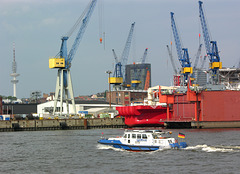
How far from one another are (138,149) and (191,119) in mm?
52733

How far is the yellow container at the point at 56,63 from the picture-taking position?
14712 cm

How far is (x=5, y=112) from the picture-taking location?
195125 millimetres

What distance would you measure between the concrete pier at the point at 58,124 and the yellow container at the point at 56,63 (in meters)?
22.0

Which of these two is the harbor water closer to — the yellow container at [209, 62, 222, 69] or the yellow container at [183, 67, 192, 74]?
the yellow container at [209, 62, 222, 69]

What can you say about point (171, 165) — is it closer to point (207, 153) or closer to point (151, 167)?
point (151, 167)

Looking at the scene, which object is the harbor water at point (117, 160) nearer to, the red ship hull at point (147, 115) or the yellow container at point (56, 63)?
the red ship hull at point (147, 115)

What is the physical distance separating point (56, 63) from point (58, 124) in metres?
24.3

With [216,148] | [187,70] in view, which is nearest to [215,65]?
[187,70]

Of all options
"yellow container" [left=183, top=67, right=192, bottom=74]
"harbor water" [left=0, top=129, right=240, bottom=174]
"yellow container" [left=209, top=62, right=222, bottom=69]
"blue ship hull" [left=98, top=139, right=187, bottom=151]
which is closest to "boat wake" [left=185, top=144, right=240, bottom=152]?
"harbor water" [left=0, top=129, right=240, bottom=174]

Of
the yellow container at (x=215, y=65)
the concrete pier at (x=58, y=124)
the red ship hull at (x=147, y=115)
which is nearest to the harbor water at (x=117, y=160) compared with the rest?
the red ship hull at (x=147, y=115)

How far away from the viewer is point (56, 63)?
147250 millimetres

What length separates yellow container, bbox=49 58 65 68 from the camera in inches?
5792

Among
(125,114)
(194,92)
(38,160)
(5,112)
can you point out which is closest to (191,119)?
(194,92)

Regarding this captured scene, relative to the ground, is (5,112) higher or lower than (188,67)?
lower
